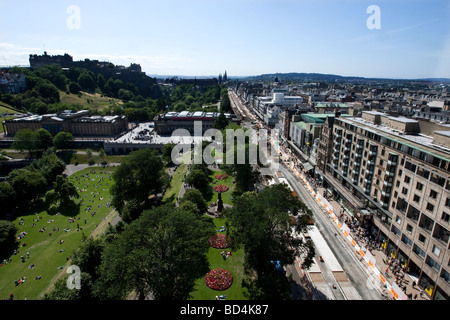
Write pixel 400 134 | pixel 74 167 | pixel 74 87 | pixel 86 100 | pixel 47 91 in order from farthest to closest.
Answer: pixel 74 87 → pixel 86 100 → pixel 47 91 → pixel 74 167 → pixel 400 134

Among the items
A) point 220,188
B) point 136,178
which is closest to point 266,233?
point 136,178

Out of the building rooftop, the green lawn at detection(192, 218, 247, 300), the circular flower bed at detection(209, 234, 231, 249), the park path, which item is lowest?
the park path

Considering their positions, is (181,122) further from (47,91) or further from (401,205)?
(401,205)

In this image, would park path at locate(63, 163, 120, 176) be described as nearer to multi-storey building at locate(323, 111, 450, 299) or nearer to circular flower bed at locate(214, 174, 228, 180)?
circular flower bed at locate(214, 174, 228, 180)

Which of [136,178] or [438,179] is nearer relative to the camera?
[438,179]

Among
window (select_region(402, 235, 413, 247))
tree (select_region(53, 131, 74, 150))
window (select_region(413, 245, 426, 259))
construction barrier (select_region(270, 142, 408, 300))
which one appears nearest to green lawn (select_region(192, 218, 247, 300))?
construction barrier (select_region(270, 142, 408, 300))
